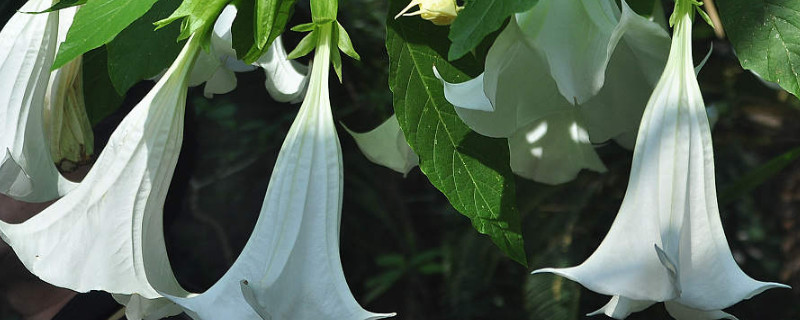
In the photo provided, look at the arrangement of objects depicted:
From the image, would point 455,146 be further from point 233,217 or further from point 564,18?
point 233,217

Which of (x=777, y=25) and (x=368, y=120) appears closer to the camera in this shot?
(x=777, y=25)

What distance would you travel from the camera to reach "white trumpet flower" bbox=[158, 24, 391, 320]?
0.42m

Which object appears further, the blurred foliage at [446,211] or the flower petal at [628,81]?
the blurred foliage at [446,211]

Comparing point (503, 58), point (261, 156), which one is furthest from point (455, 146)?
point (261, 156)

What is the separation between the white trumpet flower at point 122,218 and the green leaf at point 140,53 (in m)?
0.04

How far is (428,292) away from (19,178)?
49.4 inches

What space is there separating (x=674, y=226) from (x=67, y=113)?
1.20 ft

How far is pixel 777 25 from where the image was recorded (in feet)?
1.48

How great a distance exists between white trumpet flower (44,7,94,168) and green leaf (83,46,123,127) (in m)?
0.02

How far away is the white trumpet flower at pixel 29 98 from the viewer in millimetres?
491

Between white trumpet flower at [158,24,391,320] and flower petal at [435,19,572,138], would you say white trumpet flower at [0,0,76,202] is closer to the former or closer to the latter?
white trumpet flower at [158,24,391,320]

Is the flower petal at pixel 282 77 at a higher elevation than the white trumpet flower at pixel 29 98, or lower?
lower

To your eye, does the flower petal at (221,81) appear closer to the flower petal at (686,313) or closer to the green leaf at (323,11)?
the green leaf at (323,11)

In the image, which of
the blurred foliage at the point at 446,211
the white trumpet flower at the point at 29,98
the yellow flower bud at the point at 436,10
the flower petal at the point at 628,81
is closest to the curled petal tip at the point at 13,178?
the white trumpet flower at the point at 29,98
